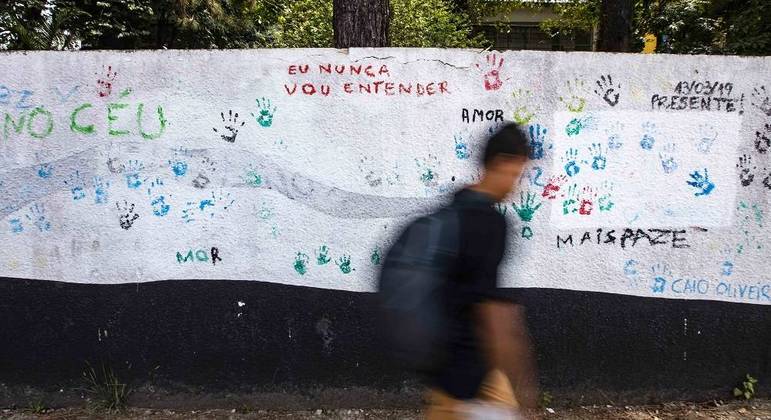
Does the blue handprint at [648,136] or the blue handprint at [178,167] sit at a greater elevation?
the blue handprint at [648,136]

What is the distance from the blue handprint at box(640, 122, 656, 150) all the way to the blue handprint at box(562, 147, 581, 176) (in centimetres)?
41

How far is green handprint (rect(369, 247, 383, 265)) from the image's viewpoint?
3807 mm

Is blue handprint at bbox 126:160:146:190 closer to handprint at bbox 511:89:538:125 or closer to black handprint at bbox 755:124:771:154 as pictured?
handprint at bbox 511:89:538:125

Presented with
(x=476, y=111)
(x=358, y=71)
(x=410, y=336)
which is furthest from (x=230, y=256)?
(x=410, y=336)

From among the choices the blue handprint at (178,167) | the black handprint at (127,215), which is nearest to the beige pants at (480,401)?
the blue handprint at (178,167)

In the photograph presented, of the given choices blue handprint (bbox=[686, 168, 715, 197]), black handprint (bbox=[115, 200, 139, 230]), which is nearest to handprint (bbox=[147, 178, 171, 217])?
black handprint (bbox=[115, 200, 139, 230])

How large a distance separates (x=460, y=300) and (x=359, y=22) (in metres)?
2.74

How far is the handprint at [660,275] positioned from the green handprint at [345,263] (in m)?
1.90

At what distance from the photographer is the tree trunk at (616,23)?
7473 mm

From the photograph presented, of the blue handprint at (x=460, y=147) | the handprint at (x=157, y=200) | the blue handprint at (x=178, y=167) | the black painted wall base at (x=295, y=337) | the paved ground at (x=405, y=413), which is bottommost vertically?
the paved ground at (x=405, y=413)

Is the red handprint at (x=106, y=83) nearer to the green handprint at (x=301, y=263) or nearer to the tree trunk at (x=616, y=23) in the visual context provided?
the green handprint at (x=301, y=263)

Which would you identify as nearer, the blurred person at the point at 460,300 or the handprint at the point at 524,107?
the blurred person at the point at 460,300

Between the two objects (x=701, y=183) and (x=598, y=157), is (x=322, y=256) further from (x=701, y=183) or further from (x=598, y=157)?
(x=701, y=183)

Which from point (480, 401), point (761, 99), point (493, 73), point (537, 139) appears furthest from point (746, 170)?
point (480, 401)
